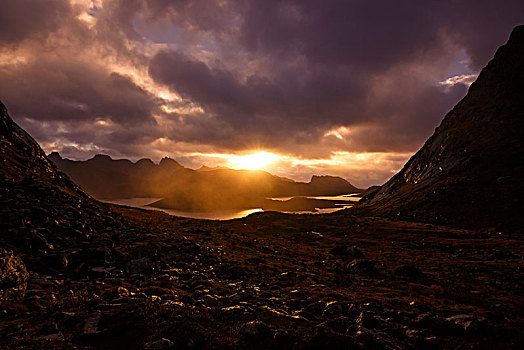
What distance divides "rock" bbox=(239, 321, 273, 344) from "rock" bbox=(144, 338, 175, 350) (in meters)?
3.32

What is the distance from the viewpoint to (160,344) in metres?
10.1

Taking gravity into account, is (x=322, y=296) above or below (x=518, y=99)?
below

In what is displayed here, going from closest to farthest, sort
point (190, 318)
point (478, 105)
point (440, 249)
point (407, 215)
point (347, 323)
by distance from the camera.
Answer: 1. point (190, 318)
2. point (347, 323)
3. point (440, 249)
4. point (407, 215)
5. point (478, 105)

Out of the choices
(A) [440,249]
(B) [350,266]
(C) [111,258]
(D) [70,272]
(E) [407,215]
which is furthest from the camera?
(E) [407,215]

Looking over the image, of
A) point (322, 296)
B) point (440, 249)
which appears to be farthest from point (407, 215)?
point (322, 296)

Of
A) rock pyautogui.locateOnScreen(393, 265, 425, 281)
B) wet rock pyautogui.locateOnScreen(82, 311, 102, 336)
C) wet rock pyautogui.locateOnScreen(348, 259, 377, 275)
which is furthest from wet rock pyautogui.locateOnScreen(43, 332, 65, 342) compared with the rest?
rock pyautogui.locateOnScreen(393, 265, 425, 281)

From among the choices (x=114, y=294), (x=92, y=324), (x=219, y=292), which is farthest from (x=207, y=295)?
(x=92, y=324)

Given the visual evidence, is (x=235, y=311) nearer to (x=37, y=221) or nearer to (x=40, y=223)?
(x=40, y=223)

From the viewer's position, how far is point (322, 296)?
2119cm

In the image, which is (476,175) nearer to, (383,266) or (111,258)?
(383,266)

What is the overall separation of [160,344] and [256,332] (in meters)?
4.25

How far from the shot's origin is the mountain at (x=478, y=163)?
9178cm

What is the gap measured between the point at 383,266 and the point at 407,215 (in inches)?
3515

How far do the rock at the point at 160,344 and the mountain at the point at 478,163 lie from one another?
102 meters
